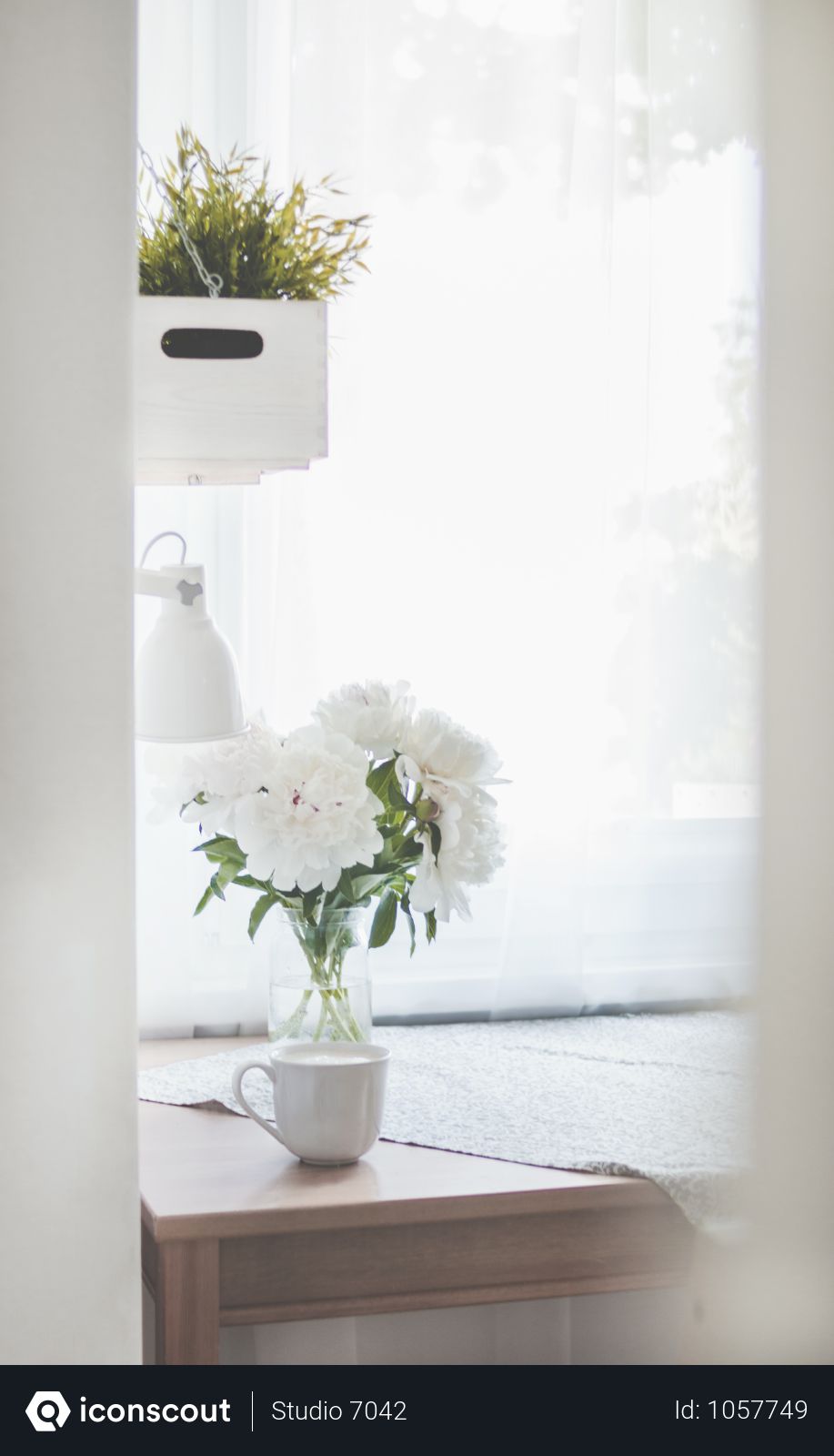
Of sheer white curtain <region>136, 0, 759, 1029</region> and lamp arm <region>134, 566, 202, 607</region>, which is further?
sheer white curtain <region>136, 0, 759, 1029</region>

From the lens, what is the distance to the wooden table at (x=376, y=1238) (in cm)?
83

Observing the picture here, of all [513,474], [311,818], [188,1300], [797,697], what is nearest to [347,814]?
[311,818]

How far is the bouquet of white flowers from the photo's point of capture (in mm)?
892

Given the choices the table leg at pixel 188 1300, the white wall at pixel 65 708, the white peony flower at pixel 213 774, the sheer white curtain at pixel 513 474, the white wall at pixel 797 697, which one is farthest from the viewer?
the sheer white curtain at pixel 513 474

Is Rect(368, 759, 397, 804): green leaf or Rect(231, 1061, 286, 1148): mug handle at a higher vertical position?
Rect(368, 759, 397, 804): green leaf

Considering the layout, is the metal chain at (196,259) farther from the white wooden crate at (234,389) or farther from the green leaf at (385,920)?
the green leaf at (385,920)

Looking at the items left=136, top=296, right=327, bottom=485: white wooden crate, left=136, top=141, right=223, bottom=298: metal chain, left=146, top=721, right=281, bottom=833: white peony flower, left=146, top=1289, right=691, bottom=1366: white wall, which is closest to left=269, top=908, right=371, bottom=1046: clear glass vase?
left=146, top=721, right=281, bottom=833: white peony flower

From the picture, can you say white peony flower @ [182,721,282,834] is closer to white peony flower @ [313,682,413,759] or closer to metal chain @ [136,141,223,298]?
white peony flower @ [313,682,413,759]

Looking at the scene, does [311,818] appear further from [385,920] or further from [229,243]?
[229,243]

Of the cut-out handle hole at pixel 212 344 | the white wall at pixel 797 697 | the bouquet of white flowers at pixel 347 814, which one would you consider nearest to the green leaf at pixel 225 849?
the bouquet of white flowers at pixel 347 814

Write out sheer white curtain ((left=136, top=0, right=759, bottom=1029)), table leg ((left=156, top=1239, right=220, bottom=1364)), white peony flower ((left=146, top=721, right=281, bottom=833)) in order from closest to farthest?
1. table leg ((left=156, top=1239, right=220, bottom=1364))
2. white peony flower ((left=146, top=721, right=281, bottom=833))
3. sheer white curtain ((left=136, top=0, right=759, bottom=1029))

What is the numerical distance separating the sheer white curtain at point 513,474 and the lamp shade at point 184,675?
47cm

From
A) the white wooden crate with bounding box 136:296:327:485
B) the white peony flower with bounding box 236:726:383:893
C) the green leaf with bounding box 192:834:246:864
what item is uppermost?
the white wooden crate with bounding box 136:296:327:485
